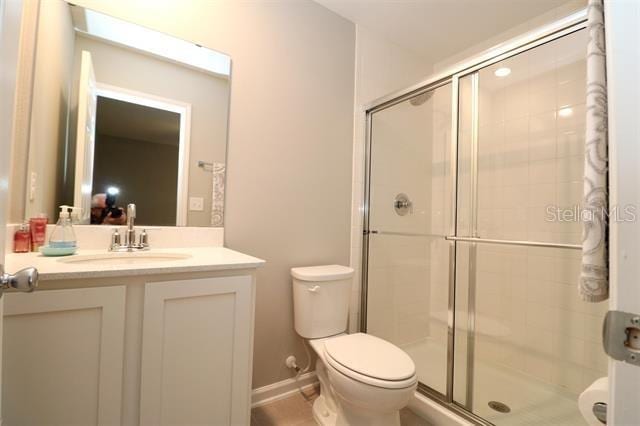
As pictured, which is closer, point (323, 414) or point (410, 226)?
point (323, 414)

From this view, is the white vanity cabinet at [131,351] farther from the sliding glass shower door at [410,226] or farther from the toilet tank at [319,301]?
the sliding glass shower door at [410,226]

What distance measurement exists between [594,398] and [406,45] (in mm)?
2285

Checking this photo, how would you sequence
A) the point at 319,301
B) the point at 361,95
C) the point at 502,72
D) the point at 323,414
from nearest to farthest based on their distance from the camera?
1. the point at 323,414
2. the point at 319,301
3. the point at 502,72
4. the point at 361,95

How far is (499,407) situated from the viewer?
1474 millimetres

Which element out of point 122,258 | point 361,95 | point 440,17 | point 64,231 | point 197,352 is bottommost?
point 197,352

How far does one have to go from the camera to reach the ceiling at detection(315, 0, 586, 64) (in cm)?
173

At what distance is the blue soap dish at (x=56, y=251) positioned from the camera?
1.01m

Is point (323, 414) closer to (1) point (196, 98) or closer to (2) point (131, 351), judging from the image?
(2) point (131, 351)

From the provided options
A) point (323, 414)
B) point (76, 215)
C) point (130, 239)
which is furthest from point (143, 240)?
point (323, 414)

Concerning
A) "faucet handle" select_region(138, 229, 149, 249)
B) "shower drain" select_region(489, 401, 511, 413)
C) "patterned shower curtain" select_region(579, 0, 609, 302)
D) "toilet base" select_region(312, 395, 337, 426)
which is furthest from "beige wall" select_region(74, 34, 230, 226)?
"shower drain" select_region(489, 401, 511, 413)

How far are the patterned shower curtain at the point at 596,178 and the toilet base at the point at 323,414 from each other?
1294mm

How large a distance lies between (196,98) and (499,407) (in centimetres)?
224

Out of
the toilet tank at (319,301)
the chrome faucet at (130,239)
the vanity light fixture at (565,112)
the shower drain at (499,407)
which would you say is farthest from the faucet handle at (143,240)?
the vanity light fixture at (565,112)

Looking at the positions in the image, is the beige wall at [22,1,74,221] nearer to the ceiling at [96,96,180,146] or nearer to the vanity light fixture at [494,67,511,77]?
the ceiling at [96,96,180,146]
